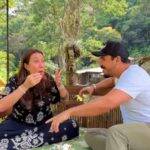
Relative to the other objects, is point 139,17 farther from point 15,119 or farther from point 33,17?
point 15,119

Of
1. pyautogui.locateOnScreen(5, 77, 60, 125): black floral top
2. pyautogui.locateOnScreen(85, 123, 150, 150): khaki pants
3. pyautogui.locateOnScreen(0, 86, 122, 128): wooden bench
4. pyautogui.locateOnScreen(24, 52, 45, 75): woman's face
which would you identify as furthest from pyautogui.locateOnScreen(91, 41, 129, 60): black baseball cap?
pyautogui.locateOnScreen(0, 86, 122, 128): wooden bench

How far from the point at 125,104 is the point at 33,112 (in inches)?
33.5

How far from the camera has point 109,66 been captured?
292 cm

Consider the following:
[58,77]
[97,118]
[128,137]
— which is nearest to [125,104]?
[128,137]

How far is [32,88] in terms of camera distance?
354cm

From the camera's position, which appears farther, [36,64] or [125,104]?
[36,64]

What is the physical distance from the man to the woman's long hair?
66cm

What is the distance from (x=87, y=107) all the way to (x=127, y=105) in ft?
1.23

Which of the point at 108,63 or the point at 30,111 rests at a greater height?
the point at 108,63

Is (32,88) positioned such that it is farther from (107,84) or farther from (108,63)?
(108,63)

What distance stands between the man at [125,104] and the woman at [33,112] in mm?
629

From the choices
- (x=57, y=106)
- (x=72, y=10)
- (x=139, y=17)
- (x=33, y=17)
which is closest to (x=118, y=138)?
(x=57, y=106)

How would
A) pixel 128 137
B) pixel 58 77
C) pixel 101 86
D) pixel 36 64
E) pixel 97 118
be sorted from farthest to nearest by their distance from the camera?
pixel 97 118 < pixel 101 86 < pixel 58 77 < pixel 36 64 < pixel 128 137

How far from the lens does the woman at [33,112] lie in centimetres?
340
